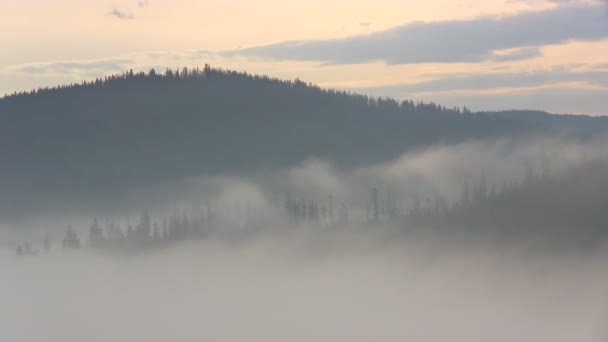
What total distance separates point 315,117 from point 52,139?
194 feet

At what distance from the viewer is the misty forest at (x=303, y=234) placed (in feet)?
454

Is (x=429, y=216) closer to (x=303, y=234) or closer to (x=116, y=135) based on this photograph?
(x=303, y=234)

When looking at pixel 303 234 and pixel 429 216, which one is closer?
pixel 429 216

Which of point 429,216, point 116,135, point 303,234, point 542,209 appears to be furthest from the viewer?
point 116,135

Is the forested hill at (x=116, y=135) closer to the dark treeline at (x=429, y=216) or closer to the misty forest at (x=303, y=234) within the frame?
the misty forest at (x=303, y=234)

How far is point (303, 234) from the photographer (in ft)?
571

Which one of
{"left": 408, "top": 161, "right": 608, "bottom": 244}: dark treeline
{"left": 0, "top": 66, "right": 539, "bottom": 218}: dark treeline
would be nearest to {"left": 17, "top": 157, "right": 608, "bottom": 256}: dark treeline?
{"left": 408, "top": 161, "right": 608, "bottom": 244}: dark treeline

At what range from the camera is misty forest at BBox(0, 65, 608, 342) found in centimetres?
13850

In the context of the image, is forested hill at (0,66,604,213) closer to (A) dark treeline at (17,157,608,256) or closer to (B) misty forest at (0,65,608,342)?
(B) misty forest at (0,65,608,342)

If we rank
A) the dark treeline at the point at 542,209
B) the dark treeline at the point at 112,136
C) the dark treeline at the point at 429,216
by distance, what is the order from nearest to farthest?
the dark treeline at the point at 542,209 → the dark treeline at the point at 429,216 → the dark treeline at the point at 112,136

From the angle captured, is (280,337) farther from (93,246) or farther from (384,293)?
(93,246)

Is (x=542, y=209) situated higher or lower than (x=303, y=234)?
higher

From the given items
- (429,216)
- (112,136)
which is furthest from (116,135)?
(429,216)

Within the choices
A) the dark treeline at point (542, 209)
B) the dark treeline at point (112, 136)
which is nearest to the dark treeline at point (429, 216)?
the dark treeline at point (542, 209)
